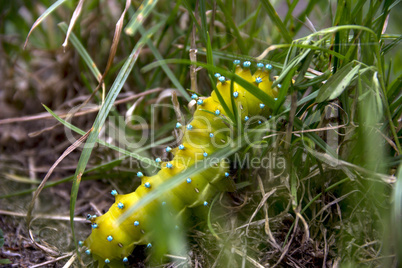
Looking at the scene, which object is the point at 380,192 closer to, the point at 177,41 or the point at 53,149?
the point at 177,41

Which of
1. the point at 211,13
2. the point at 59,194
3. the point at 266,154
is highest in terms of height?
the point at 211,13

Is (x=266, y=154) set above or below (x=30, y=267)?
above

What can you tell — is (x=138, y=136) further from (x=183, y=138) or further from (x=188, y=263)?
(x=188, y=263)

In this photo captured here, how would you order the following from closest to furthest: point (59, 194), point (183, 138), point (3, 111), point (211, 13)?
point (183, 138), point (211, 13), point (59, 194), point (3, 111)

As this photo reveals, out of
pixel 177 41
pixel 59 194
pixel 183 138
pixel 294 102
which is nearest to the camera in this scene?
pixel 294 102

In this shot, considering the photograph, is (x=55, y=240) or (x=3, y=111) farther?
(x=3, y=111)

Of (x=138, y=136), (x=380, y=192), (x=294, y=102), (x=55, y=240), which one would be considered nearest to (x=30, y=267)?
(x=55, y=240)
